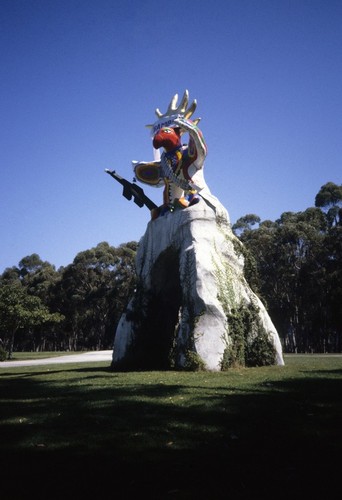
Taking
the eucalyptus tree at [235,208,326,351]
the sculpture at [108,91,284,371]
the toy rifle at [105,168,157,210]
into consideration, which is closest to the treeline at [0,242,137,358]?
the eucalyptus tree at [235,208,326,351]

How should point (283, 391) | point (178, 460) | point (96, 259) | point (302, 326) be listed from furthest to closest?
1. point (96, 259)
2. point (302, 326)
3. point (283, 391)
4. point (178, 460)

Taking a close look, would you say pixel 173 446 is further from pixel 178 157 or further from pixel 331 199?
pixel 331 199

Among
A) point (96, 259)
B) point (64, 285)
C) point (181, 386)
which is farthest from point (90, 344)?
point (181, 386)

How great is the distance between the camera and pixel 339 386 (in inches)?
276

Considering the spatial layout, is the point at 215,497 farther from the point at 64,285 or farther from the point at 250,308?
the point at 64,285

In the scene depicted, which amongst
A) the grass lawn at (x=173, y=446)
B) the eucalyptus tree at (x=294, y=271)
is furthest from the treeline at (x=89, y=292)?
the grass lawn at (x=173, y=446)

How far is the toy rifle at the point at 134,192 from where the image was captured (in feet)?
58.6

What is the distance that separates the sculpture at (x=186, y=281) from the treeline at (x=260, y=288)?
2350mm

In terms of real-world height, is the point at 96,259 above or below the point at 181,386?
above

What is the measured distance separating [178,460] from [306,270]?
31079 millimetres

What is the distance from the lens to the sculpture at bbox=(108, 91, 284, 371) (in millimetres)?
11289

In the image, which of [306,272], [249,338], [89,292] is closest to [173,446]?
[249,338]

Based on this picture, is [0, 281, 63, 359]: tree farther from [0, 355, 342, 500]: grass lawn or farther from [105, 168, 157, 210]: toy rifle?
[0, 355, 342, 500]: grass lawn

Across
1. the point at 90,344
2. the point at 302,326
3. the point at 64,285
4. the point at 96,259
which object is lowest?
the point at 90,344
